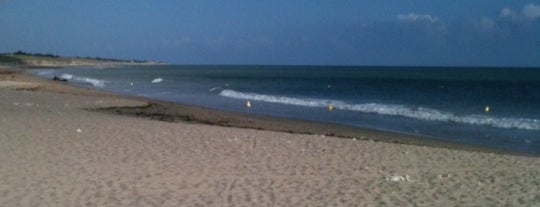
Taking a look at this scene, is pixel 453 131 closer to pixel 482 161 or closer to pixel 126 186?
pixel 482 161

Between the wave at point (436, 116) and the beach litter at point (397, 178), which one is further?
the wave at point (436, 116)

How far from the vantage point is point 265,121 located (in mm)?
20469

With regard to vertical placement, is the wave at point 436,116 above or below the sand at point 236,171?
above

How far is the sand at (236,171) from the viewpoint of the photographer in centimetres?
741

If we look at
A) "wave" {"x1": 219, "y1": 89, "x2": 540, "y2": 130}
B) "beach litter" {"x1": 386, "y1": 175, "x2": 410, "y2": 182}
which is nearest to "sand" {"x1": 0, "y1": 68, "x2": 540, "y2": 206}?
"beach litter" {"x1": 386, "y1": 175, "x2": 410, "y2": 182}

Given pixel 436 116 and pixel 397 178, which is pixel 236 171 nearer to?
pixel 397 178

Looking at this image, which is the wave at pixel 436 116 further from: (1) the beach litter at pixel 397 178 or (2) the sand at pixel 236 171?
(1) the beach litter at pixel 397 178

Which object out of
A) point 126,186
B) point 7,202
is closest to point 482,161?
point 126,186

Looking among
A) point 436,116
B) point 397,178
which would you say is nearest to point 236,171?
point 397,178

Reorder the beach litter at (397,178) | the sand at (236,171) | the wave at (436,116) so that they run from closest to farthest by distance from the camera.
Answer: the sand at (236,171) → the beach litter at (397,178) → the wave at (436,116)

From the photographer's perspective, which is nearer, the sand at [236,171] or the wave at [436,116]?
the sand at [236,171]

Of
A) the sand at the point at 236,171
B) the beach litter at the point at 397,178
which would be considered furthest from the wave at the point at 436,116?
the beach litter at the point at 397,178

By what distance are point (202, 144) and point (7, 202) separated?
545 centimetres

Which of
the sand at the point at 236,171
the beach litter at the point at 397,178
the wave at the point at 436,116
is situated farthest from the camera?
the wave at the point at 436,116
